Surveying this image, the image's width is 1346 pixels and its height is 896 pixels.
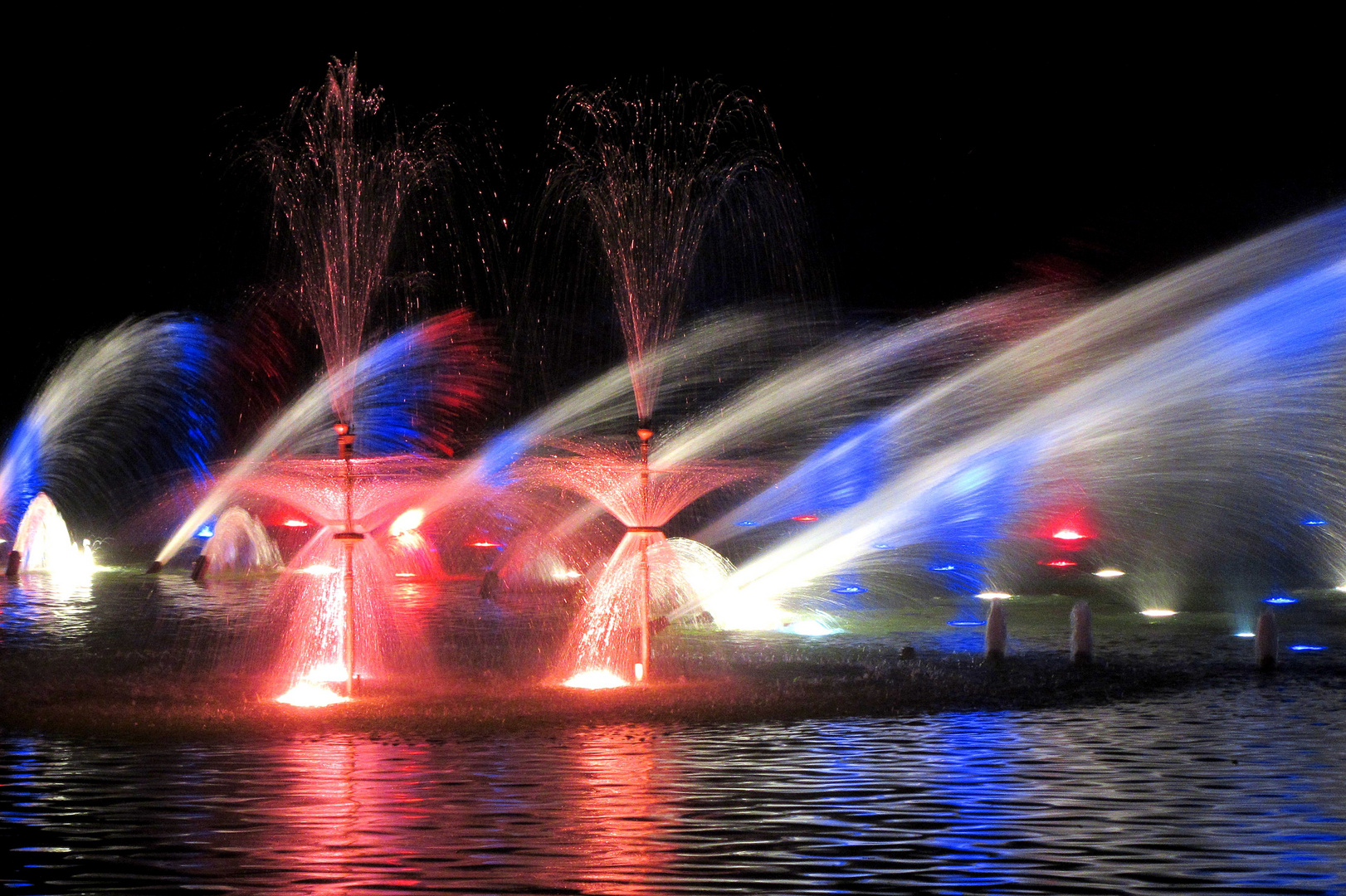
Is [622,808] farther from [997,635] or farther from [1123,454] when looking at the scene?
[1123,454]

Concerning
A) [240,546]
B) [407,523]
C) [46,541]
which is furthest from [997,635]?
[46,541]

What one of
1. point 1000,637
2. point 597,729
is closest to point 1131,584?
point 1000,637

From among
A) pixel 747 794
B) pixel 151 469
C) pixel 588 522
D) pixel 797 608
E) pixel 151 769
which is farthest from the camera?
pixel 151 469

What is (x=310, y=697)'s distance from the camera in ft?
55.0

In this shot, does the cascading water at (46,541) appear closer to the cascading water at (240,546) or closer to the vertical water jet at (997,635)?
the cascading water at (240,546)

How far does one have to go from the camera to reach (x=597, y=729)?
573 inches

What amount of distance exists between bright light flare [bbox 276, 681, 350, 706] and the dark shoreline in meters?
0.25

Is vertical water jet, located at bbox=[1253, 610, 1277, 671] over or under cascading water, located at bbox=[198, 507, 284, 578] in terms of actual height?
under

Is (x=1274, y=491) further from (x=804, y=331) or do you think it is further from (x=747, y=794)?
(x=747, y=794)

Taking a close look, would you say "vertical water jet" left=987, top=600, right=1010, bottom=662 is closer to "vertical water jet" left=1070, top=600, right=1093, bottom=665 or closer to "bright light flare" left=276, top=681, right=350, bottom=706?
"vertical water jet" left=1070, top=600, right=1093, bottom=665

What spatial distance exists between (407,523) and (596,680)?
28804mm

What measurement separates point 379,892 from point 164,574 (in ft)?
120

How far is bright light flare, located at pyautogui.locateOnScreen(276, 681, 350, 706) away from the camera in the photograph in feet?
53.8

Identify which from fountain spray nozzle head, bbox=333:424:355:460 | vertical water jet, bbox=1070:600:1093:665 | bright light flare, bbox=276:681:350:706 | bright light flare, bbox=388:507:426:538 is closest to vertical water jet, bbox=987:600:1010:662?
vertical water jet, bbox=1070:600:1093:665
